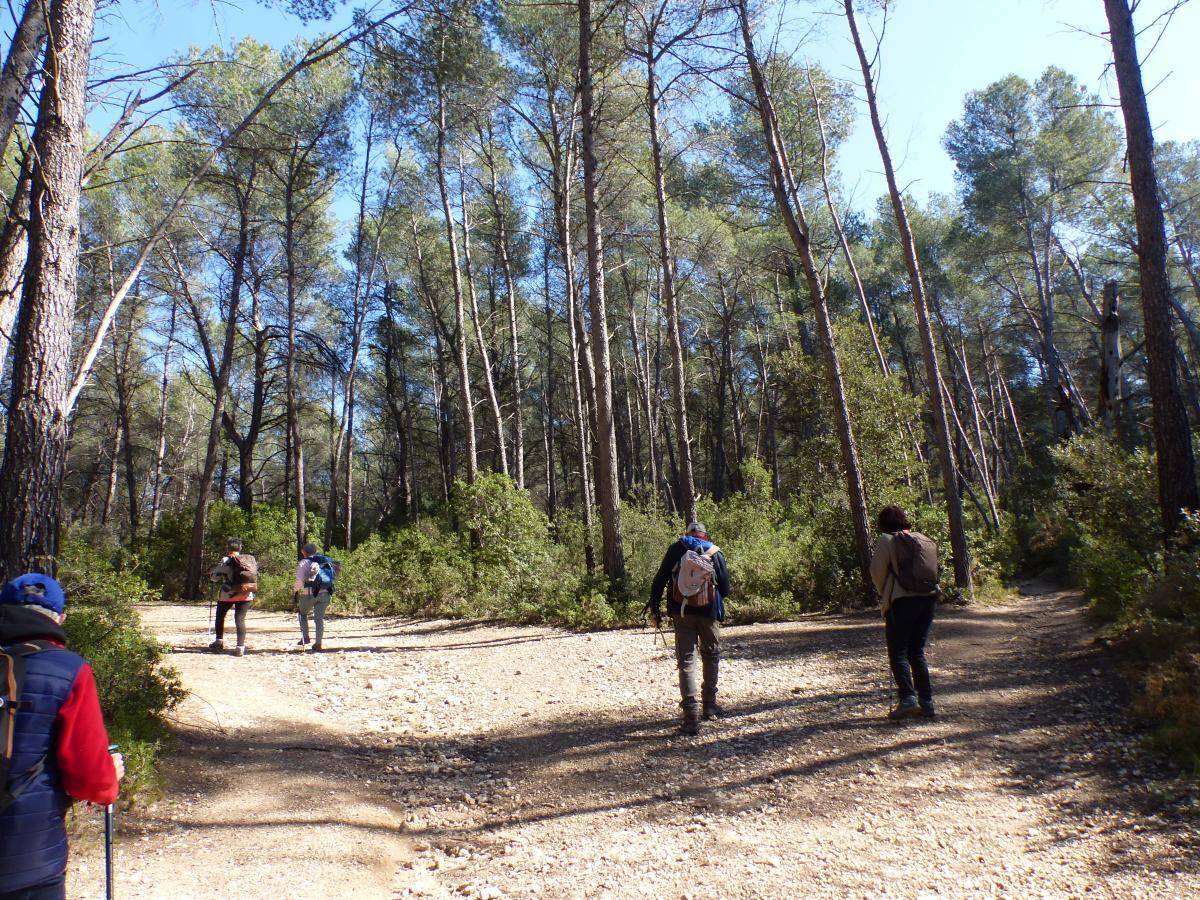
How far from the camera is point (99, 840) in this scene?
3.50m

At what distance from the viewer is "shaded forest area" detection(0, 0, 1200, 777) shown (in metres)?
5.55

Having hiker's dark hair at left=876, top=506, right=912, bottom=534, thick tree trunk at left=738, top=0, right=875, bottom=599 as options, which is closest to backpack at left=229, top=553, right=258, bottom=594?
hiker's dark hair at left=876, top=506, right=912, bottom=534

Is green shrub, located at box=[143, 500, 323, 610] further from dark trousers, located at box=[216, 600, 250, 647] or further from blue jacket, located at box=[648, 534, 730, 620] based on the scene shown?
blue jacket, located at box=[648, 534, 730, 620]

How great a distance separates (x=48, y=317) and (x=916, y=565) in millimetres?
6214

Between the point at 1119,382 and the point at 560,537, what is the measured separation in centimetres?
1075

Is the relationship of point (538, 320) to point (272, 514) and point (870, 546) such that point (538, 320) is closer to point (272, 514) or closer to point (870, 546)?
point (272, 514)

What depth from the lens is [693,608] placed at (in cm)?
534

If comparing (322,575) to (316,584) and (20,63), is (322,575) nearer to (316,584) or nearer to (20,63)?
(316,584)

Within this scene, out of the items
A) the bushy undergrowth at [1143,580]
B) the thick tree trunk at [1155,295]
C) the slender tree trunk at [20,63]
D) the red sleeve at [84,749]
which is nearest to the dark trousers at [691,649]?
the bushy undergrowth at [1143,580]

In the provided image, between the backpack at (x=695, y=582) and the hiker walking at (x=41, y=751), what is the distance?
3743mm

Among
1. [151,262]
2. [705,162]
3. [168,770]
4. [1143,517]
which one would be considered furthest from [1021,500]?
[151,262]

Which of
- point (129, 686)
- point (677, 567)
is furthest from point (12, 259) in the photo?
point (677, 567)

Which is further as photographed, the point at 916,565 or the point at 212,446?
the point at 212,446

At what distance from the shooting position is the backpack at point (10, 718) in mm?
2061
